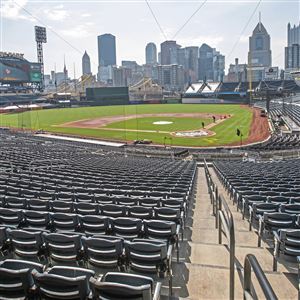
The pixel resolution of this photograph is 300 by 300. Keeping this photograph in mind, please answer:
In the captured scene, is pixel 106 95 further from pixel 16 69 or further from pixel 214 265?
pixel 214 265

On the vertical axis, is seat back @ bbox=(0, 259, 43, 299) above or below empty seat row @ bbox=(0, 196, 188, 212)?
above

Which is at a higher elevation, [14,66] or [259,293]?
[14,66]

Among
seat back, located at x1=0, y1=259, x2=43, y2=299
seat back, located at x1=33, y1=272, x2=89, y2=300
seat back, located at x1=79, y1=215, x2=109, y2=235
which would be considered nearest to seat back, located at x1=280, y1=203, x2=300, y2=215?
seat back, located at x1=79, y1=215, x2=109, y2=235

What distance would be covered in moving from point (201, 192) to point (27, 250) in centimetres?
1060

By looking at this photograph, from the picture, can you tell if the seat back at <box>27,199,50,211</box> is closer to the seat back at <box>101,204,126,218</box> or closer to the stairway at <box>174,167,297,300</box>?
the seat back at <box>101,204,126,218</box>

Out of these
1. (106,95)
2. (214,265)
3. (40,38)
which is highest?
(40,38)

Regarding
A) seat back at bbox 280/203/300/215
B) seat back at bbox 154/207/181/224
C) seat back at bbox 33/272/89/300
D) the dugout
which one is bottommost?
seat back at bbox 280/203/300/215

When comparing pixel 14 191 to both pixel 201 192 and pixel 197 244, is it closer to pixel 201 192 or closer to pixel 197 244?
pixel 197 244

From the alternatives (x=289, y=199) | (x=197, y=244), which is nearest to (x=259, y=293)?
(x=197, y=244)

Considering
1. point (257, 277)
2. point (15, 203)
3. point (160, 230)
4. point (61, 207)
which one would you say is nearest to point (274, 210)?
point (160, 230)

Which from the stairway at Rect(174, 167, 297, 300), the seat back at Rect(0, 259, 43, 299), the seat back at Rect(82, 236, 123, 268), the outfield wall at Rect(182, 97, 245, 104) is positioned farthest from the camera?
the outfield wall at Rect(182, 97, 245, 104)

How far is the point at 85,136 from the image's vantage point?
2178 inches

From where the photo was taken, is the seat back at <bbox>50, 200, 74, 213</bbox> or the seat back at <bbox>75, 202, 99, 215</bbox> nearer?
the seat back at <bbox>75, 202, 99, 215</bbox>

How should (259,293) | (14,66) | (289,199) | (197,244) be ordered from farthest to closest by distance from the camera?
(14,66)
(289,199)
(197,244)
(259,293)
